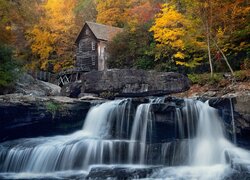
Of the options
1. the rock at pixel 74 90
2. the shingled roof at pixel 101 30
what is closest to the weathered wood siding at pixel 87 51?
the shingled roof at pixel 101 30

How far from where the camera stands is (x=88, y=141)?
1149 centimetres

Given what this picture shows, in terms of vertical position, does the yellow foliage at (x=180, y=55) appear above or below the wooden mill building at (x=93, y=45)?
below

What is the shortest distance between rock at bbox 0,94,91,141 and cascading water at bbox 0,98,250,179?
148 cm

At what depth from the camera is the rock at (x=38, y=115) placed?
13.3 meters

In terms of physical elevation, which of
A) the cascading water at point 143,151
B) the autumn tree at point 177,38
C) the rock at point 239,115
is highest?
the autumn tree at point 177,38

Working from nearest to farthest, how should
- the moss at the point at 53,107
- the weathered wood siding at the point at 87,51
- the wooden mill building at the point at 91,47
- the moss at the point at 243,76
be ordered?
the moss at the point at 53,107 < the moss at the point at 243,76 < the wooden mill building at the point at 91,47 < the weathered wood siding at the point at 87,51

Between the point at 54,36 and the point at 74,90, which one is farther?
the point at 54,36

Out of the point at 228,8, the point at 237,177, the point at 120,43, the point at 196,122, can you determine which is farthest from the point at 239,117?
the point at 120,43

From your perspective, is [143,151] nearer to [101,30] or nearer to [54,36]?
[101,30]

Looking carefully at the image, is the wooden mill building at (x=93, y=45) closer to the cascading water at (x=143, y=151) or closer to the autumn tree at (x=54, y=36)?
the autumn tree at (x=54, y=36)

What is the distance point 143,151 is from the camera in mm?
10914

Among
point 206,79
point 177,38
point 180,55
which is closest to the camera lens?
point 206,79

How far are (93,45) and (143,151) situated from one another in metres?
20.4

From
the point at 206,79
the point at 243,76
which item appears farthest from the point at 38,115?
the point at 243,76
